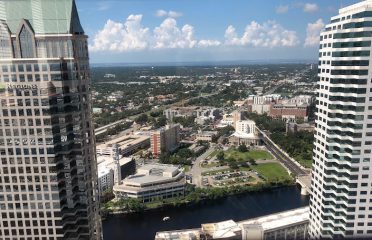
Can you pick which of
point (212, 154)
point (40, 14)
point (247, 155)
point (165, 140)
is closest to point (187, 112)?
point (165, 140)

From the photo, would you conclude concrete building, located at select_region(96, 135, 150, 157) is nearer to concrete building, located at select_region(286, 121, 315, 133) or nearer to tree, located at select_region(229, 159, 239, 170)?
tree, located at select_region(229, 159, 239, 170)

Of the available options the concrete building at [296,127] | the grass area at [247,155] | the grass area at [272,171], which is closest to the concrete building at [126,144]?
the grass area at [247,155]

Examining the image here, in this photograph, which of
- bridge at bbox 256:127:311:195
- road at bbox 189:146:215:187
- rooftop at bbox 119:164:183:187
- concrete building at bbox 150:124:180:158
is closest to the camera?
rooftop at bbox 119:164:183:187

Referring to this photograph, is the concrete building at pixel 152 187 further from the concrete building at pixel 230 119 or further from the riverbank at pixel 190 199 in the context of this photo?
the concrete building at pixel 230 119

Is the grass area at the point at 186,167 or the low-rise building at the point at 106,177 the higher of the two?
the low-rise building at the point at 106,177

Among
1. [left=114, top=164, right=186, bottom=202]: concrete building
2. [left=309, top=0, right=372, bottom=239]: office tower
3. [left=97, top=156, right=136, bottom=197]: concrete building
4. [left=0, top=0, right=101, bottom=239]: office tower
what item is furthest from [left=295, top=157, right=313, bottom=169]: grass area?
[left=0, top=0, right=101, bottom=239]: office tower

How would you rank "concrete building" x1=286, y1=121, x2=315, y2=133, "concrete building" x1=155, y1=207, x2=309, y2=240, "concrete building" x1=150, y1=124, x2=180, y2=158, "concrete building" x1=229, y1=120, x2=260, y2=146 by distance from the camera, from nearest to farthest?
"concrete building" x1=155, y1=207, x2=309, y2=240 < "concrete building" x1=150, y1=124, x2=180, y2=158 < "concrete building" x1=286, y1=121, x2=315, y2=133 < "concrete building" x1=229, y1=120, x2=260, y2=146

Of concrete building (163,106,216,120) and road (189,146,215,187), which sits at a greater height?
concrete building (163,106,216,120)

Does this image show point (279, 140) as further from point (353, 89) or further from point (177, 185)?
point (353, 89)
